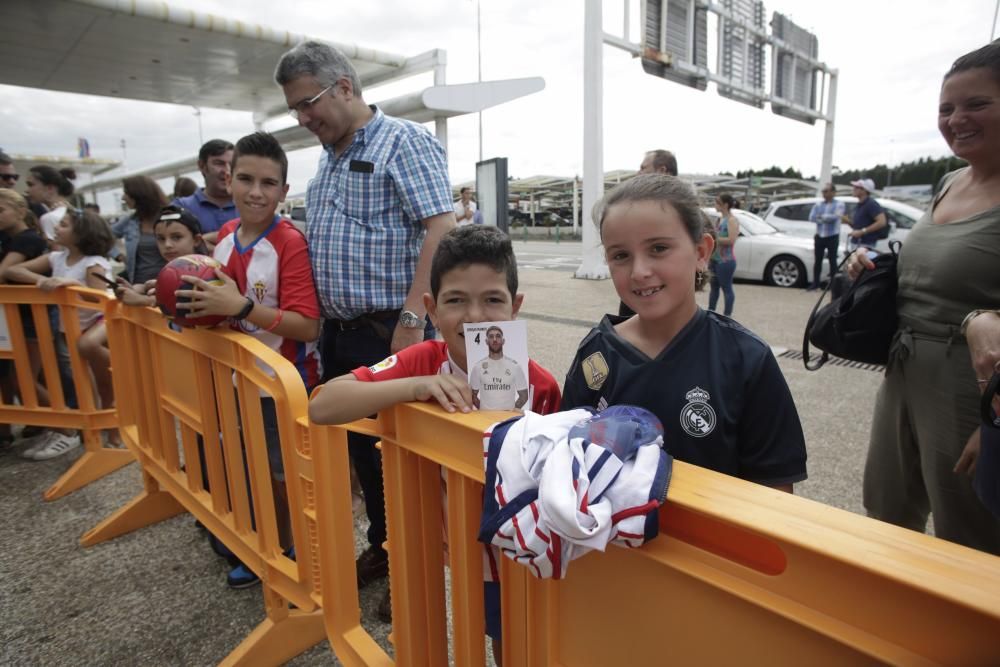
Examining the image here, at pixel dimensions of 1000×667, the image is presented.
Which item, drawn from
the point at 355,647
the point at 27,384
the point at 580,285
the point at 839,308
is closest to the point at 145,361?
the point at 27,384

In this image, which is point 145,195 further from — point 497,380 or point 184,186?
point 497,380

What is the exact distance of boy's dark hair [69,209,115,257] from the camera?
3.95 meters

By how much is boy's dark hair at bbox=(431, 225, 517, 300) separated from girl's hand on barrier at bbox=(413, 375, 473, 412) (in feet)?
1.06

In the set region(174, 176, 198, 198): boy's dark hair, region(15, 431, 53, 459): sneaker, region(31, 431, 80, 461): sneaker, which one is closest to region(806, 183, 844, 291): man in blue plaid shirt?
region(174, 176, 198, 198): boy's dark hair

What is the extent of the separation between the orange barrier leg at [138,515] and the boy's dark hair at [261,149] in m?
1.92

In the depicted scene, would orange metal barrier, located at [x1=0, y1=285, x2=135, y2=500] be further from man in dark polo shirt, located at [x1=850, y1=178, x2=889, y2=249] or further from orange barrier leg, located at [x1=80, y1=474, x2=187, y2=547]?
man in dark polo shirt, located at [x1=850, y1=178, x2=889, y2=249]

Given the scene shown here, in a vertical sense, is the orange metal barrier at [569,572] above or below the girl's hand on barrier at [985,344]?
below

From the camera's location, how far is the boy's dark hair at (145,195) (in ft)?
12.6

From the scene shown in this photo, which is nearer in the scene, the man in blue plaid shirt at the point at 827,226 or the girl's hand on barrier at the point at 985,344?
the girl's hand on barrier at the point at 985,344

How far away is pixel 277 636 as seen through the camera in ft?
6.73

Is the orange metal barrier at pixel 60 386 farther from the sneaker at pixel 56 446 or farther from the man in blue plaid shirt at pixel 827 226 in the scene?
the man in blue plaid shirt at pixel 827 226

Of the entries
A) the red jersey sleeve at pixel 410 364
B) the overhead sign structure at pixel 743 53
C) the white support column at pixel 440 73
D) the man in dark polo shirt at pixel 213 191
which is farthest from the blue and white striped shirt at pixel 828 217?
the red jersey sleeve at pixel 410 364

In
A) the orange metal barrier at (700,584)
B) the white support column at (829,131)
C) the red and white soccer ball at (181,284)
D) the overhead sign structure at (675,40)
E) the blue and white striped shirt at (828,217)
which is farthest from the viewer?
the white support column at (829,131)

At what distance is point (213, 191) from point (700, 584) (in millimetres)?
3794
